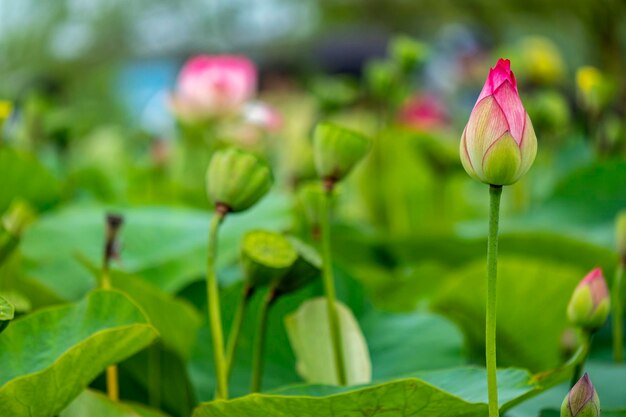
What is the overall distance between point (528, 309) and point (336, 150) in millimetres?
175

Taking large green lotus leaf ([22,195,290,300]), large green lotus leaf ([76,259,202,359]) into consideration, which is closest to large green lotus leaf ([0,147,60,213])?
large green lotus leaf ([22,195,290,300])

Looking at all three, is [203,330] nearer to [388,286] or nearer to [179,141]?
[388,286]

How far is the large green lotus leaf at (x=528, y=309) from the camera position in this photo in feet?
1.62

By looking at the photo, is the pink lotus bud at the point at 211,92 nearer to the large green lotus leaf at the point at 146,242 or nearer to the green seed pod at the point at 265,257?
the large green lotus leaf at the point at 146,242

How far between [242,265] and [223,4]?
580 centimetres

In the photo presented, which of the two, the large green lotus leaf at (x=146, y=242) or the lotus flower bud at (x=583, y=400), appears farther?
the large green lotus leaf at (x=146, y=242)

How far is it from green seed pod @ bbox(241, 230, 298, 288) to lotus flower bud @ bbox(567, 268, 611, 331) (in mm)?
110

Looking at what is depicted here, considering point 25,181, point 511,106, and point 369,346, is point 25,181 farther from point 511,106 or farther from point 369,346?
point 511,106

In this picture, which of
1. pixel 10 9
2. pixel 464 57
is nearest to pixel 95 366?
pixel 464 57

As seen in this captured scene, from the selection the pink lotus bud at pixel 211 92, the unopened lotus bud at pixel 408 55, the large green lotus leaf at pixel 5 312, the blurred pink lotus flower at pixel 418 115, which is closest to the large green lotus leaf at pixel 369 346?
the large green lotus leaf at pixel 5 312

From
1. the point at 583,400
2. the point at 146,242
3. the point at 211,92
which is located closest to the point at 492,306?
the point at 583,400

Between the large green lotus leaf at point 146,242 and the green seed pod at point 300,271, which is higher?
the green seed pod at point 300,271

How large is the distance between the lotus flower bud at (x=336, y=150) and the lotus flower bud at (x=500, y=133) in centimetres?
11

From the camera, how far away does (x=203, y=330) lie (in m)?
0.42
